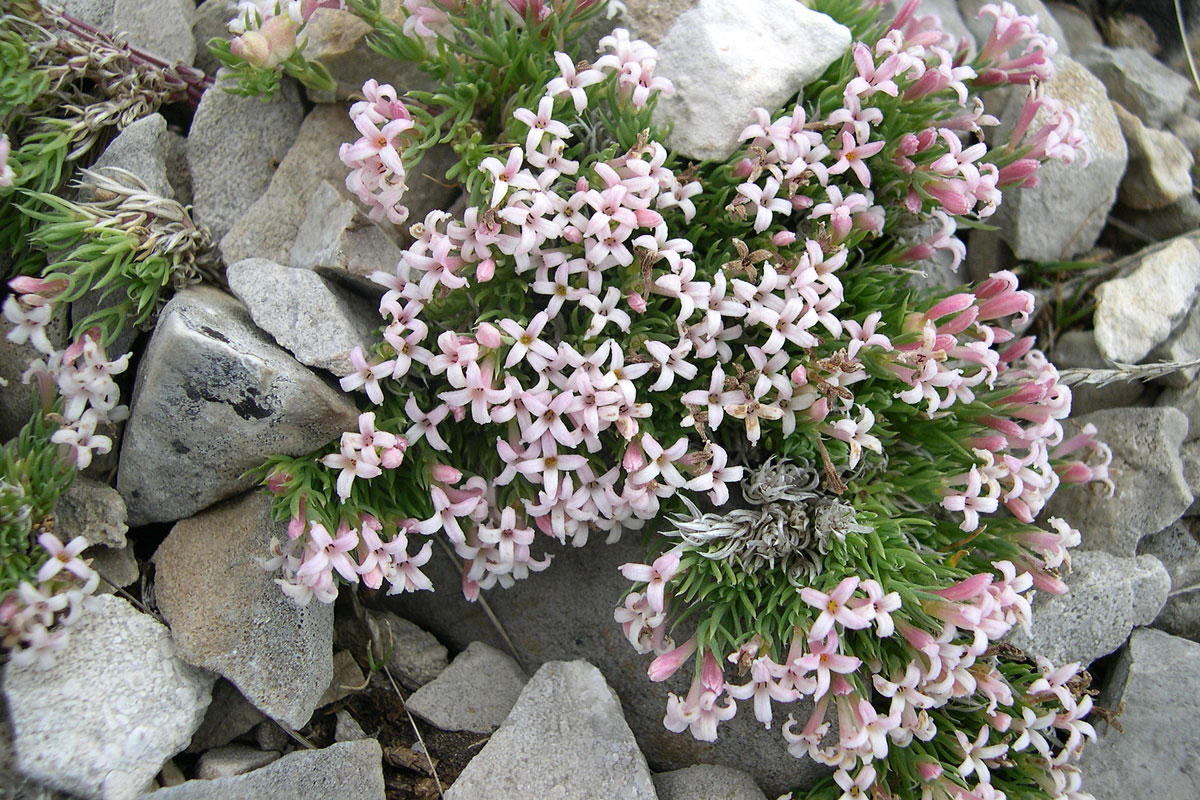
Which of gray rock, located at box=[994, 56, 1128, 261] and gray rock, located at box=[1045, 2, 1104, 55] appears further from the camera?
gray rock, located at box=[1045, 2, 1104, 55]

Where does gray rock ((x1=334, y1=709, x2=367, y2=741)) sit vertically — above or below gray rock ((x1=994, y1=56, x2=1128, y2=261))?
below

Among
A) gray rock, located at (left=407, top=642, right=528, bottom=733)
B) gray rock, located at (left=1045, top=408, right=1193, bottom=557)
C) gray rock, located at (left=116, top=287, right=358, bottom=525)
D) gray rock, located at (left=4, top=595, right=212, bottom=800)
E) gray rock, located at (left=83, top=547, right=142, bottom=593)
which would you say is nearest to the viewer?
gray rock, located at (left=4, top=595, right=212, bottom=800)

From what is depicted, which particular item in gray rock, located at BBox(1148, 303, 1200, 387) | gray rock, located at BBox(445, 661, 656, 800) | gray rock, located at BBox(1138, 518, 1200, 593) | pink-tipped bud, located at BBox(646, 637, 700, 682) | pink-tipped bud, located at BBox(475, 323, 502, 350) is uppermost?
pink-tipped bud, located at BBox(475, 323, 502, 350)

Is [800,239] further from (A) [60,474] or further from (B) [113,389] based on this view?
(A) [60,474]

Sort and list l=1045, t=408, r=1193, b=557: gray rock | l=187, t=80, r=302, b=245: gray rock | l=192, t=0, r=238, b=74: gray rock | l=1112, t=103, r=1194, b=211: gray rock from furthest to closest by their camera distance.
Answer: l=1112, t=103, r=1194, b=211: gray rock < l=192, t=0, r=238, b=74: gray rock < l=1045, t=408, r=1193, b=557: gray rock < l=187, t=80, r=302, b=245: gray rock

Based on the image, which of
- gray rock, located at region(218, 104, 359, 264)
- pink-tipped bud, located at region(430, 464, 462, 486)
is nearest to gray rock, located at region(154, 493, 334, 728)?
pink-tipped bud, located at region(430, 464, 462, 486)

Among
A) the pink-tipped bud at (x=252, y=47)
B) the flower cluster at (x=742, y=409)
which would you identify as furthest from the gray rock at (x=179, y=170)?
the flower cluster at (x=742, y=409)

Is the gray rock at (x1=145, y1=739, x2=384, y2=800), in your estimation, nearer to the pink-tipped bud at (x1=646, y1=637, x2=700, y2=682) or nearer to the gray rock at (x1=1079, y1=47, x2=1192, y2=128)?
the pink-tipped bud at (x1=646, y1=637, x2=700, y2=682)

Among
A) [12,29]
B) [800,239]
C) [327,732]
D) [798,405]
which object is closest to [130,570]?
[327,732]
